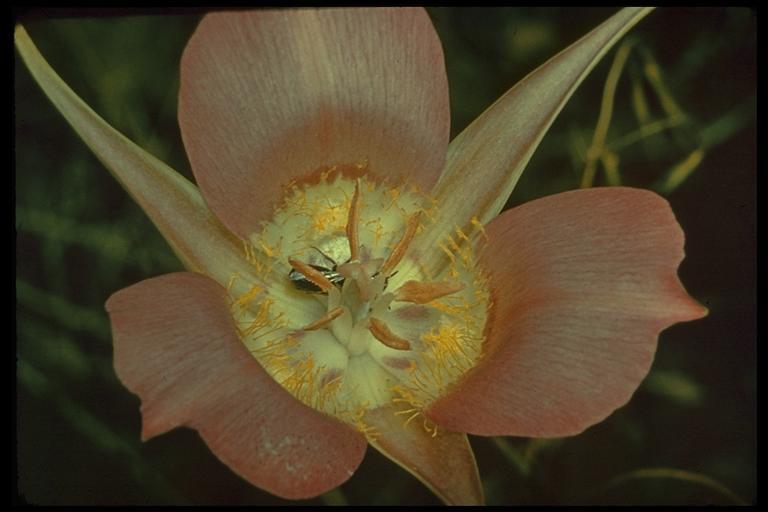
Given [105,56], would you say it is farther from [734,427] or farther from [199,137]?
[734,427]

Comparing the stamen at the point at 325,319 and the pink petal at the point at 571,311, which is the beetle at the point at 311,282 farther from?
the pink petal at the point at 571,311

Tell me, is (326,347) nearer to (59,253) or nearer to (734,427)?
(59,253)

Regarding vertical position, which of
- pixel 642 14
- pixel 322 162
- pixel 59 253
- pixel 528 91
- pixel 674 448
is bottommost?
pixel 674 448

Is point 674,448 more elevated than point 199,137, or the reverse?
point 199,137

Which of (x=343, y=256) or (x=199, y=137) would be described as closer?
(x=199, y=137)

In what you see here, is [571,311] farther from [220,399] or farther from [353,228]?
[220,399]

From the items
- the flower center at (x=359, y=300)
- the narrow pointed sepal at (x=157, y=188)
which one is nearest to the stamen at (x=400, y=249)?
the flower center at (x=359, y=300)

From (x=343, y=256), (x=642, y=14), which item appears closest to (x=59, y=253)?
(x=343, y=256)
